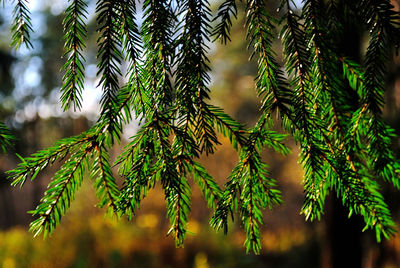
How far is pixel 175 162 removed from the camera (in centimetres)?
71

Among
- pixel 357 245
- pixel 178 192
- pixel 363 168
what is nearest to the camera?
pixel 178 192

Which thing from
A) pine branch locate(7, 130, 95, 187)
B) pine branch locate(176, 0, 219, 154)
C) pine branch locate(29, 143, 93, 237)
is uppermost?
pine branch locate(176, 0, 219, 154)

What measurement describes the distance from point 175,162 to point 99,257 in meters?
4.66

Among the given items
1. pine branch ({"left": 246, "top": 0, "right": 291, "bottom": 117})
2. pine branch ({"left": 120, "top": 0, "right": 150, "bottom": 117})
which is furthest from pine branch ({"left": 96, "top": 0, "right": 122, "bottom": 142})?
pine branch ({"left": 246, "top": 0, "right": 291, "bottom": 117})

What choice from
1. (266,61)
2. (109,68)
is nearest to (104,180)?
(109,68)

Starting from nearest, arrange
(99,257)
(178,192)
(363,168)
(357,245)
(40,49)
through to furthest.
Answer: (178,192), (363,168), (357,245), (99,257), (40,49)

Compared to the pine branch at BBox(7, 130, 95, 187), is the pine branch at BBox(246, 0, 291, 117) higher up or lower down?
higher up

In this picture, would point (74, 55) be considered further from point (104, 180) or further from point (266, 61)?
point (266, 61)

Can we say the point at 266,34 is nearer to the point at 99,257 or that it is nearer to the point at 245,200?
the point at 245,200

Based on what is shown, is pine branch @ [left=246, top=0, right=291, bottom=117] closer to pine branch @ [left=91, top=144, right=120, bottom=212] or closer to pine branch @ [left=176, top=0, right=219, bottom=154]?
pine branch @ [left=176, top=0, right=219, bottom=154]

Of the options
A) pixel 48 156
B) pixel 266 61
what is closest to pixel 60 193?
pixel 48 156

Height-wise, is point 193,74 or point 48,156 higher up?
point 193,74

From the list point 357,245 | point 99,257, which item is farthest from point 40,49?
point 357,245

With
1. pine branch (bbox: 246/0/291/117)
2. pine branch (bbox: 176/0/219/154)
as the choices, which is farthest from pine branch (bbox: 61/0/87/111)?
pine branch (bbox: 246/0/291/117)
